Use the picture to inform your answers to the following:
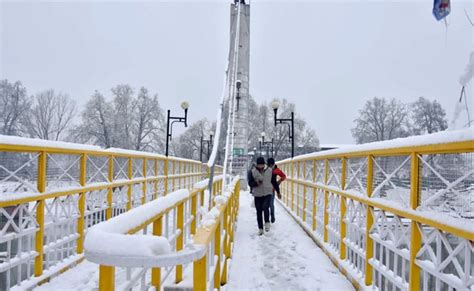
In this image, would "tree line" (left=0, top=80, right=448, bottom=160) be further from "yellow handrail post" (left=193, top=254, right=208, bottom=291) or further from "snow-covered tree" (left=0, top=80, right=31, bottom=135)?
"yellow handrail post" (left=193, top=254, right=208, bottom=291)

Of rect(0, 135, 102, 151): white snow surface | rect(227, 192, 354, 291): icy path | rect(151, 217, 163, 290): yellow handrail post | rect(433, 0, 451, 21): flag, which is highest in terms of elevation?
rect(433, 0, 451, 21): flag

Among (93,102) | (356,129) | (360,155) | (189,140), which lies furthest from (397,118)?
(360,155)

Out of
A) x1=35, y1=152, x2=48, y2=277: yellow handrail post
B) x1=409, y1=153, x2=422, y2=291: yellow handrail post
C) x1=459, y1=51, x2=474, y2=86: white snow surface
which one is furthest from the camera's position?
x1=35, y1=152, x2=48, y2=277: yellow handrail post

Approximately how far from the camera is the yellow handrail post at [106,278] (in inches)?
47.9

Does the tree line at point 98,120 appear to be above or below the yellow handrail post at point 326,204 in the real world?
above

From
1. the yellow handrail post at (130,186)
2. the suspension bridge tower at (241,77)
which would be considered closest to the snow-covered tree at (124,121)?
the suspension bridge tower at (241,77)

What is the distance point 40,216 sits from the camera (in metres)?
3.88

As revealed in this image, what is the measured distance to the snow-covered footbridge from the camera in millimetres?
1820

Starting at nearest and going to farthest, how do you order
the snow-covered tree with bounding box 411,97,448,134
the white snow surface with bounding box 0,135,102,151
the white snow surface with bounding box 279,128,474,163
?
the white snow surface with bounding box 279,128,474,163 < the white snow surface with bounding box 0,135,102,151 < the snow-covered tree with bounding box 411,97,448,134

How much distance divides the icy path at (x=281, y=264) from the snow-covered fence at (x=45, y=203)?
6.58ft

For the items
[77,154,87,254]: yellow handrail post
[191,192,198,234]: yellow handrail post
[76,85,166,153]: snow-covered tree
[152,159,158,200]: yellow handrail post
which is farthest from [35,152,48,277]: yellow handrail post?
[76,85,166,153]: snow-covered tree

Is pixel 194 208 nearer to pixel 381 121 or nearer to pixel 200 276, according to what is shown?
pixel 200 276

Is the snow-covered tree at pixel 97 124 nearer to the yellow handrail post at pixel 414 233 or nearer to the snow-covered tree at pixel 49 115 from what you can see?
the snow-covered tree at pixel 49 115

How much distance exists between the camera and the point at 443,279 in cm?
225
